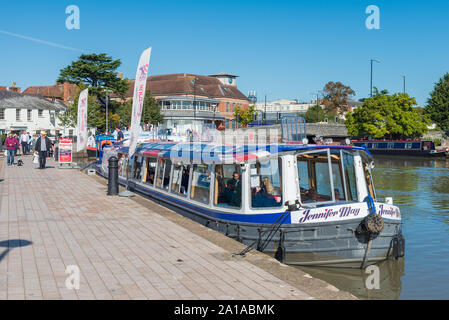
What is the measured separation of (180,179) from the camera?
1420cm

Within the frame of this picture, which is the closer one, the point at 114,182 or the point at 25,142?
the point at 114,182

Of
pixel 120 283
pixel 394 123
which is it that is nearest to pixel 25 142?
pixel 120 283

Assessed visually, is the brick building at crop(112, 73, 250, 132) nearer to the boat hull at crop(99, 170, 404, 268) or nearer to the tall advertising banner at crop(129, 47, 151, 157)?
the tall advertising banner at crop(129, 47, 151, 157)

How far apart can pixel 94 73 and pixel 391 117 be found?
4218 cm

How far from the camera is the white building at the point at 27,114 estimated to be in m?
77.5

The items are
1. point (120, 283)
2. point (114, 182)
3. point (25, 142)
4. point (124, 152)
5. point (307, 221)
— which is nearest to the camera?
point (120, 283)

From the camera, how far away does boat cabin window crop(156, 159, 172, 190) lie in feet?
50.0

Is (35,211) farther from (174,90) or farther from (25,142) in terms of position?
(174,90)

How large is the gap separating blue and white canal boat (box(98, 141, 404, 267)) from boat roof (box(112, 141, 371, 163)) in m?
0.03

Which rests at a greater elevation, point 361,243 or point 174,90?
point 174,90

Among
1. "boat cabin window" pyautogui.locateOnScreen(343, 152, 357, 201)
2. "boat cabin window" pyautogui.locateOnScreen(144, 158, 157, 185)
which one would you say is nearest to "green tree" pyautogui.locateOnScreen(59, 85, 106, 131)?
"boat cabin window" pyautogui.locateOnScreen(144, 158, 157, 185)

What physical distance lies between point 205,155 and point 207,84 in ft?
→ 371

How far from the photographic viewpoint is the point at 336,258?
10.0m

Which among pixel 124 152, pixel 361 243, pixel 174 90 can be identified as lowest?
pixel 361 243
